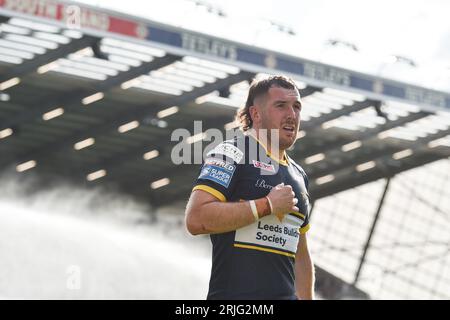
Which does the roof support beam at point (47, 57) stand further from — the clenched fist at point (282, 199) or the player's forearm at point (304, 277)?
the clenched fist at point (282, 199)

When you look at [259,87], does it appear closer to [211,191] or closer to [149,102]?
[211,191]

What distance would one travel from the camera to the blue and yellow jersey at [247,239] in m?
3.80

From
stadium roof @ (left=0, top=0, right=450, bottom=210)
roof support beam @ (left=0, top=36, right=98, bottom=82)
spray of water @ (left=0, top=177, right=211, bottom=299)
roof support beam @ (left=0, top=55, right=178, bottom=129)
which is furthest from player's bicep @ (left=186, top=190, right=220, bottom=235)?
spray of water @ (left=0, top=177, right=211, bottom=299)

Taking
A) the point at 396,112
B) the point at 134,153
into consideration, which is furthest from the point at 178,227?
the point at 396,112

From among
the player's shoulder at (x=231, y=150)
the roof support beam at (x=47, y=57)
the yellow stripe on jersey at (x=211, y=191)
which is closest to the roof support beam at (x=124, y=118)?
the roof support beam at (x=47, y=57)

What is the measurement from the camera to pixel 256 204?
3.74 metres

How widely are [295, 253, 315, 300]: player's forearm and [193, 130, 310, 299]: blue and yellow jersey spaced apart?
0.27m

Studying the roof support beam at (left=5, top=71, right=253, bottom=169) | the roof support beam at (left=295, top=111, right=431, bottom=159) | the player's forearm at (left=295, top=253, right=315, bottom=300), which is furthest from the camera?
the roof support beam at (left=295, top=111, right=431, bottom=159)

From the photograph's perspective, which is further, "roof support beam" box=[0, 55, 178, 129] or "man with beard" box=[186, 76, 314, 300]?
"roof support beam" box=[0, 55, 178, 129]

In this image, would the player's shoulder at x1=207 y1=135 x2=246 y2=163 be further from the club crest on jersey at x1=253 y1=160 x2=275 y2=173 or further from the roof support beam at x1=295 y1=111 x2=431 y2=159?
the roof support beam at x1=295 y1=111 x2=431 y2=159

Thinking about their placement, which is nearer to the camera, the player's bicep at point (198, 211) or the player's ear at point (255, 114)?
the player's bicep at point (198, 211)

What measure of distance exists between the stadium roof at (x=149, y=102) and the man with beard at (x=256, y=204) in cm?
1704

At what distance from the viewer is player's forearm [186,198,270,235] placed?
145 inches

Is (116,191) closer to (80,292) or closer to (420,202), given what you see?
(80,292)
